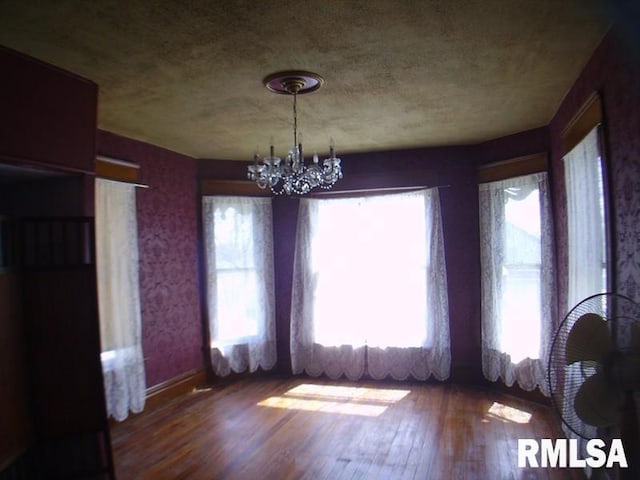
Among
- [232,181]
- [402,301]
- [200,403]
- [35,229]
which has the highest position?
[232,181]

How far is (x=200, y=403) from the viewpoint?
14.2 ft

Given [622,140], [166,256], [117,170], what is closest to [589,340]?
[622,140]

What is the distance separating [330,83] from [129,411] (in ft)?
10.6

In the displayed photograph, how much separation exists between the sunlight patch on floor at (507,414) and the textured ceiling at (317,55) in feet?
8.04

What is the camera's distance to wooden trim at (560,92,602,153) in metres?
2.45

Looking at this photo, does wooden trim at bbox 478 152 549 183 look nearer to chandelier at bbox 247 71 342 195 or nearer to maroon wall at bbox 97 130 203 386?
chandelier at bbox 247 71 342 195

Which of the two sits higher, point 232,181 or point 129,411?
point 232,181

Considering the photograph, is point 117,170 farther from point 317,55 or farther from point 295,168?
point 317,55

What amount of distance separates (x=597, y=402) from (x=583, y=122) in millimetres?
1798

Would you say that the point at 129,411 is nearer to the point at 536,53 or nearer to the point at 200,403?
the point at 200,403

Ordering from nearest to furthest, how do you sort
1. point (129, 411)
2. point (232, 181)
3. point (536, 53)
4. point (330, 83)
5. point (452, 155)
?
point (536, 53) → point (330, 83) → point (129, 411) → point (452, 155) → point (232, 181)

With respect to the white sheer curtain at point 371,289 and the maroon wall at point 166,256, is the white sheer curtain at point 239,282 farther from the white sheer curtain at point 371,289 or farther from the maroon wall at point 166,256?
the white sheer curtain at point 371,289

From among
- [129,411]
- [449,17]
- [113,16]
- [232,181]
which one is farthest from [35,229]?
[232,181]

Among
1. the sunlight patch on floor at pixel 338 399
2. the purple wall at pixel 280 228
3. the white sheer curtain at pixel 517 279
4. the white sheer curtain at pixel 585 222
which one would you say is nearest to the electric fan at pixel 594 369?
the white sheer curtain at pixel 585 222
